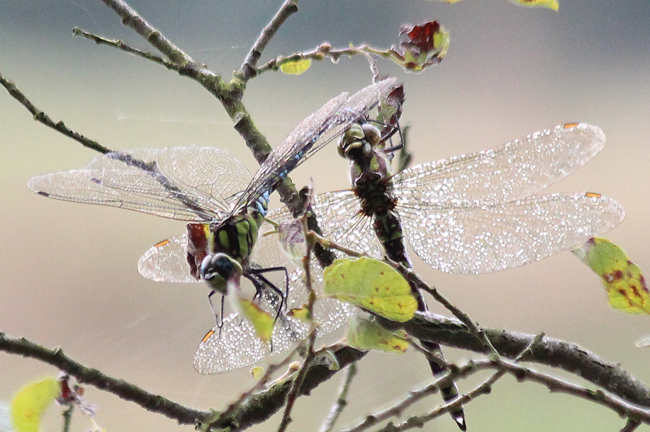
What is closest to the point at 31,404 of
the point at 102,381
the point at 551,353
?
the point at 102,381

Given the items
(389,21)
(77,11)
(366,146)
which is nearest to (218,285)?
(366,146)

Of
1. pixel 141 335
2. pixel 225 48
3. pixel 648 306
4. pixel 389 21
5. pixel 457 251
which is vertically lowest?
pixel 648 306

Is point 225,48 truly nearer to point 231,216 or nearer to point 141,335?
point 141,335

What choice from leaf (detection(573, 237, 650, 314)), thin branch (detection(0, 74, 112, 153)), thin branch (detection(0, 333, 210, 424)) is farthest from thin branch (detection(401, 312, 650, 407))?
thin branch (detection(0, 74, 112, 153))

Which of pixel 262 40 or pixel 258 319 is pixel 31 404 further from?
pixel 262 40

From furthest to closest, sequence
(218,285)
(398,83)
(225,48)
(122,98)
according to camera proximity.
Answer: (122,98), (225,48), (398,83), (218,285)

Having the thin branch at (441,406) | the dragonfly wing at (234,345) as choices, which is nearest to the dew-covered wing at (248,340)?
the dragonfly wing at (234,345)
